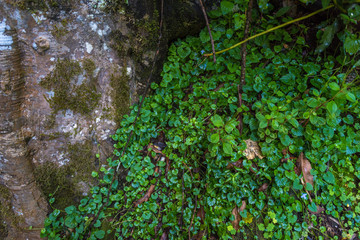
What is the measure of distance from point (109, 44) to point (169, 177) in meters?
1.44

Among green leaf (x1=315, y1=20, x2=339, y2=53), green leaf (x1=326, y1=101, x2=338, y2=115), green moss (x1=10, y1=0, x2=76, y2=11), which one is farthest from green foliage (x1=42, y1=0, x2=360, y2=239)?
green moss (x1=10, y1=0, x2=76, y2=11)

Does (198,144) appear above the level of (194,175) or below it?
above

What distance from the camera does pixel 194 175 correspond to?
2172 millimetres

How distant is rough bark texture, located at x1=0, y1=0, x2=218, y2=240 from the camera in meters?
1.75

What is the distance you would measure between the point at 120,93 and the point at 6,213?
157cm

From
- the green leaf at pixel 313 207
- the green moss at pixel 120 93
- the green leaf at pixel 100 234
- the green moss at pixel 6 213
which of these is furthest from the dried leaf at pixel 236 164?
the green moss at pixel 6 213

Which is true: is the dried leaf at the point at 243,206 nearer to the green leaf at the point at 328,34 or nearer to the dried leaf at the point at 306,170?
the dried leaf at the point at 306,170

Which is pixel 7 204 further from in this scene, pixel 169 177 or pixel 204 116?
pixel 204 116

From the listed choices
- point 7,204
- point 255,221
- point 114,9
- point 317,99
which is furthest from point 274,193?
point 7,204

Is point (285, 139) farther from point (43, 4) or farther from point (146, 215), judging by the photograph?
point (43, 4)

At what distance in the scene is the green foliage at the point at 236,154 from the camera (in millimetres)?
1978

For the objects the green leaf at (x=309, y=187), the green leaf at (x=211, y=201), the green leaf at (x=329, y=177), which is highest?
the green leaf at (x=329, y=177)

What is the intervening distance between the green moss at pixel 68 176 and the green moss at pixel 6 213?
301 mm

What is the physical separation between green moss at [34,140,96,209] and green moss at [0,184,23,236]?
30 cm
